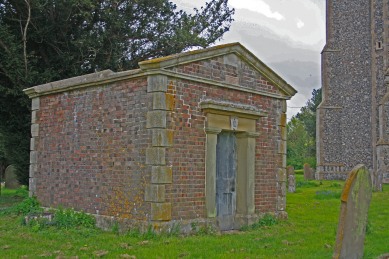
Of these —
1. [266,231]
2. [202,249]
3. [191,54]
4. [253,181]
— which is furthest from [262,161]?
[202,249]

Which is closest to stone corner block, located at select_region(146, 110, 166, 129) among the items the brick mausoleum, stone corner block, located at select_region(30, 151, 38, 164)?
the brick mausoleum

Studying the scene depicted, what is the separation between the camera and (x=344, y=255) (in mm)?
6566

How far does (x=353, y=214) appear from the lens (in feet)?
22.3

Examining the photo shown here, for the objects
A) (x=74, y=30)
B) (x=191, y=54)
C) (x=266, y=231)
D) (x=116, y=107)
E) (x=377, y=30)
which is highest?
(x=377, y=30)

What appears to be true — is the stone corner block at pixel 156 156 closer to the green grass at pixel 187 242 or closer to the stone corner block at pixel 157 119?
the stone corner block at pixel 157 119

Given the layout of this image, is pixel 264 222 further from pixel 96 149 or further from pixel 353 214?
pixel 353 214

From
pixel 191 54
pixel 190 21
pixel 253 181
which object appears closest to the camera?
pixel 191 54

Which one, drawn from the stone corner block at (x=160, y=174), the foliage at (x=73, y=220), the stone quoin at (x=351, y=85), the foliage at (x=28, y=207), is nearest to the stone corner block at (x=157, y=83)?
the stone corner block at (x=160, y=174)

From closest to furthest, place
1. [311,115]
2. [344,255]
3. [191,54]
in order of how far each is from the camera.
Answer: [344,255] → [191,54] → [311,115]

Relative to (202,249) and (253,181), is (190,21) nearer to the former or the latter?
(253,181)

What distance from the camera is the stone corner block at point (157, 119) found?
9836 millimetres

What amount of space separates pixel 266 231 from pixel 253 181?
1364mm

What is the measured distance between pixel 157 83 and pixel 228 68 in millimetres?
2316

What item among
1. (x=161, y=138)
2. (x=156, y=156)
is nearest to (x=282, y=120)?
(x=161, y=138)
